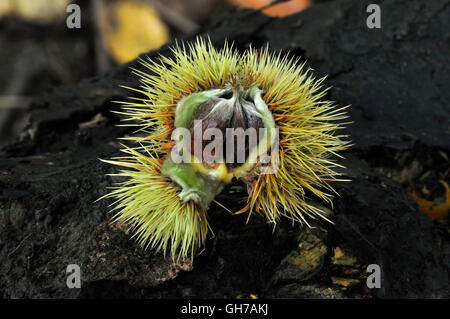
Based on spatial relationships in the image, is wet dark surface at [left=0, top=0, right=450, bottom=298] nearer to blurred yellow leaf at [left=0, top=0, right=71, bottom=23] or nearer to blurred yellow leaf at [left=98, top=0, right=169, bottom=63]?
blurred yellow leaf at [left=98, top=0, right=169, bottom=63]

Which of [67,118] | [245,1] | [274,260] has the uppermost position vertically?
[245,1]

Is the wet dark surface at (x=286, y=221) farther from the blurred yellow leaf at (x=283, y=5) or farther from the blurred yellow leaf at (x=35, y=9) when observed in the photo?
the blurred yellow leaf at (x=35, y=9)

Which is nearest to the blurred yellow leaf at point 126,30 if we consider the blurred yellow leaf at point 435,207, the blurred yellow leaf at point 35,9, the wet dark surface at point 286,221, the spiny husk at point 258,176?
the blurred yellow leaf at point 35,9

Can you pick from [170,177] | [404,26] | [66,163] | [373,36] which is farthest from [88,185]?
[404,26]

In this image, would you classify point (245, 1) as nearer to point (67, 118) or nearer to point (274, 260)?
point (67, 118)

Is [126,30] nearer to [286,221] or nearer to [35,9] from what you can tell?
[35,9]

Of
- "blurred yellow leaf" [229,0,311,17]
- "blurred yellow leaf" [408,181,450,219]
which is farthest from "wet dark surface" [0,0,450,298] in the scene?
"blurred yellow leaf" [229,0,311,17]

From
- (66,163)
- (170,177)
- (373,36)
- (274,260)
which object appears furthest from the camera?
(373,36)
